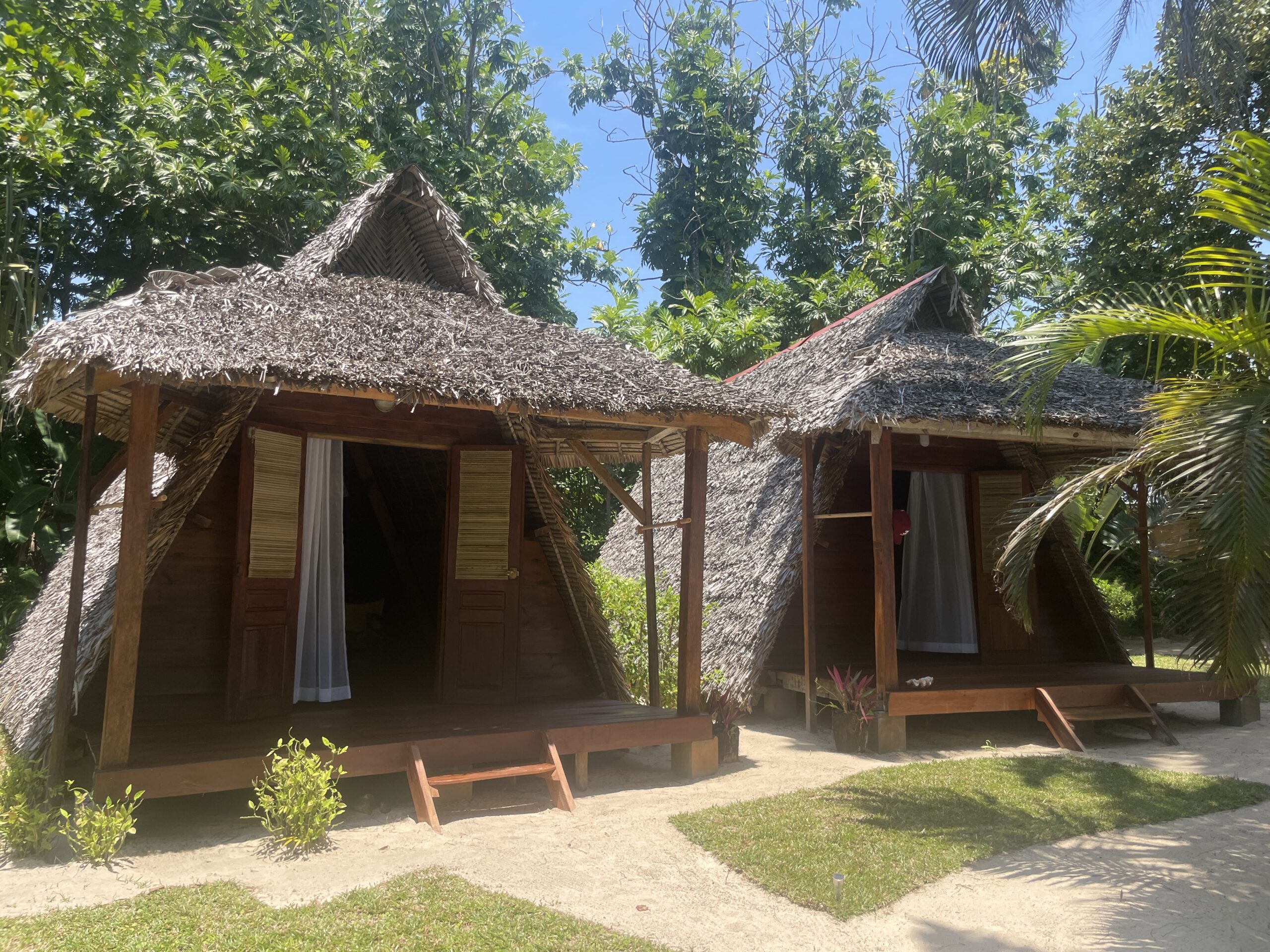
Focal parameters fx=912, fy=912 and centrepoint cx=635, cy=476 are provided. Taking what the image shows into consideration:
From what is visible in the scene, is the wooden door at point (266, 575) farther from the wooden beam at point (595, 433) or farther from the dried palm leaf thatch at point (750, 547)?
the dried palm leaf thatch at point (750, 547)

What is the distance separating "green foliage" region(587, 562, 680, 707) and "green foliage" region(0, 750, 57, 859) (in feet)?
14.1

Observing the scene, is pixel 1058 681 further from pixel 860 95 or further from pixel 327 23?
pixel 860 95

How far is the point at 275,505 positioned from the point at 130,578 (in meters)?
1.41

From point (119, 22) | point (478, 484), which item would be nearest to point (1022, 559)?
point (478, 484)

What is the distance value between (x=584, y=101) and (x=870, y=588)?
18.8m

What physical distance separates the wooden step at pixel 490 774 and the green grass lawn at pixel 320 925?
1288mm

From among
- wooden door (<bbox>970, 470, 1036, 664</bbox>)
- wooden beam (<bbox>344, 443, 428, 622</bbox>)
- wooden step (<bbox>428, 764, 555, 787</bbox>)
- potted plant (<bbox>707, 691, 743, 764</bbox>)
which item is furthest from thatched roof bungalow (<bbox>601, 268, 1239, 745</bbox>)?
wooden beam (<bbox>344, 443, 428, 622</bbox>)

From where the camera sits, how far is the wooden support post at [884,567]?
6.97 m

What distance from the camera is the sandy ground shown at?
354cm

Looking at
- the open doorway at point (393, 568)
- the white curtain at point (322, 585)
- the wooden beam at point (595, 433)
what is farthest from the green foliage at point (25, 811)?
the wooden beam at point (595, 433)

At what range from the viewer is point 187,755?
472 cm

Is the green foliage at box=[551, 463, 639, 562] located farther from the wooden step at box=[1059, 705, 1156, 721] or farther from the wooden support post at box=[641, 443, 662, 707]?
the wooden step at box=[1059, 705, 1156, 721]

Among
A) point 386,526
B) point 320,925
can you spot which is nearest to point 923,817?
point 320,925

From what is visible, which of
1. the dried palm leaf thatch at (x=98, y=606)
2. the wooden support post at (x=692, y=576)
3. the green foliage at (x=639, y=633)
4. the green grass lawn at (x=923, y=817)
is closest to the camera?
the green grass lawn at (x=923, y=817)
